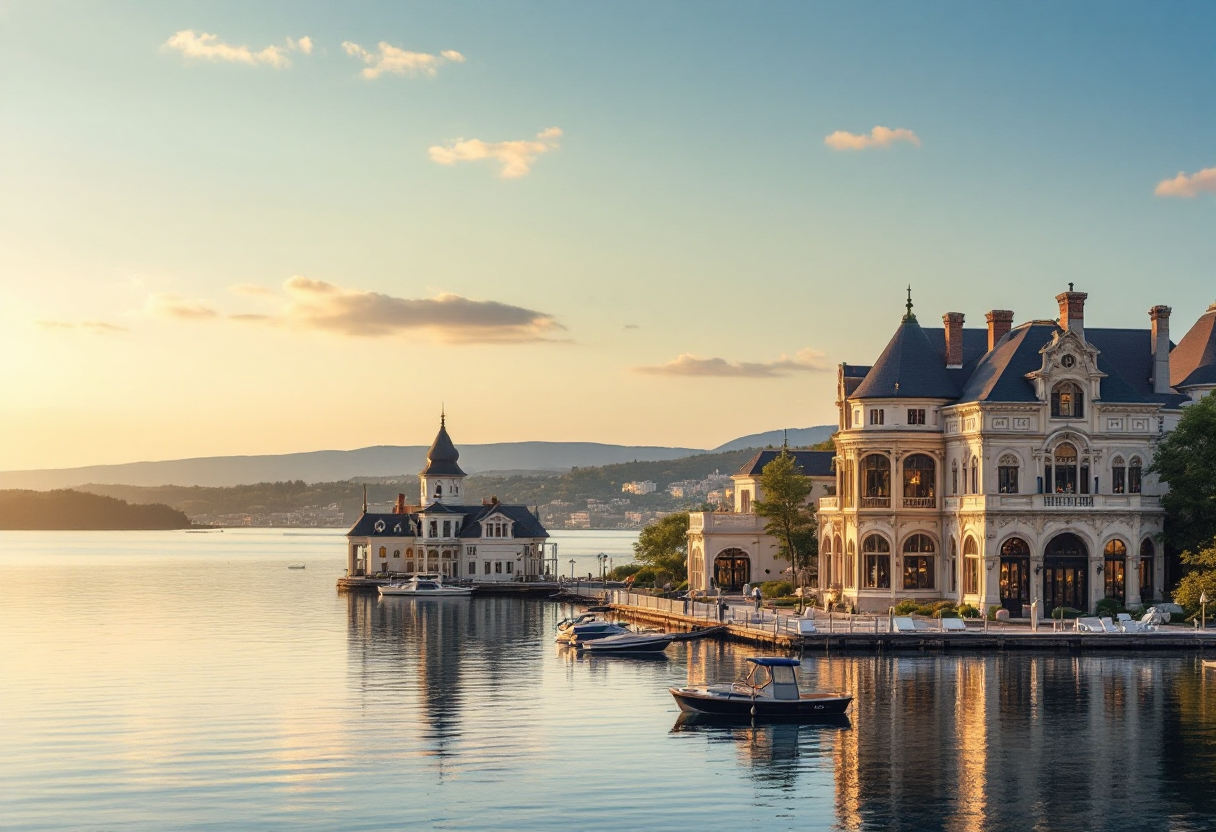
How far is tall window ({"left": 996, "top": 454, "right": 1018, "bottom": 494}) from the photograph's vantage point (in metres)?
91.1

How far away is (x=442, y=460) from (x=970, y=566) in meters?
87.9

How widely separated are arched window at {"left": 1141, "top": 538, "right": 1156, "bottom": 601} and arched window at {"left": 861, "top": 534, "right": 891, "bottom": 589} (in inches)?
594

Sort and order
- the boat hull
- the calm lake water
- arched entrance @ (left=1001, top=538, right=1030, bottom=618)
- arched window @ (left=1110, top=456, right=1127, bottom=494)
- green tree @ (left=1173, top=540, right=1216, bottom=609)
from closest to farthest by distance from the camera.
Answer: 1. the calm lake water
2. the boat hull
3. green tree @ (left=1173, top=540, right=1216, bottom=609)
4. arched entrance @ (left=1001, top=538, right=1030, bottom=618)
5. arched window @ (left=1110, top=456, right=1127, bottom=494)

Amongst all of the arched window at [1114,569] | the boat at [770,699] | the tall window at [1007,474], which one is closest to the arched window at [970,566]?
the tall window at [1007,474]

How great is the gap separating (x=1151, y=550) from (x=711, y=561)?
3456 cm

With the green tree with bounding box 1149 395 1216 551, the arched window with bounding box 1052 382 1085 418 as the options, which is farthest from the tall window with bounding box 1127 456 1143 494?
the arched window with bounding box 1052 382 1085 418

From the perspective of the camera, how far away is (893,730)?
55.1 metres

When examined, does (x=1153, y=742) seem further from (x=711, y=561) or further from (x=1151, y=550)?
(x=711, y=561)

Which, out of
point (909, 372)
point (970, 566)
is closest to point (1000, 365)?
point (909, 372)

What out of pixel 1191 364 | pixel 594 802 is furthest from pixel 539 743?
pixel 1191 364

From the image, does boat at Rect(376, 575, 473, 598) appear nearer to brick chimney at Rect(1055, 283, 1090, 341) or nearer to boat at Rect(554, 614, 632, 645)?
boat at Rect(554, 614, 632, 645)

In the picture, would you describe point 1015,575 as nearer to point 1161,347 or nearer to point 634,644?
point 1161,347

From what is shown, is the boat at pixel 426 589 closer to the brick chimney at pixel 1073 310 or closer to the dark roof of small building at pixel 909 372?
the dark roof of small building at pixel 909 372

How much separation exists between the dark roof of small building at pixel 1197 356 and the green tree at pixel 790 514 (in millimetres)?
26350
